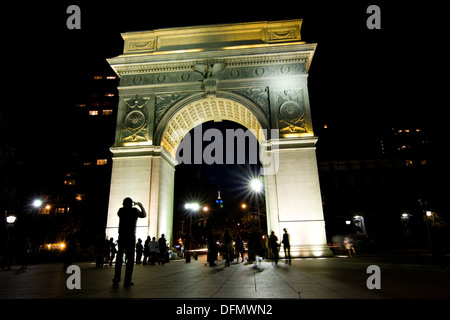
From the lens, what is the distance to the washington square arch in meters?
17.0

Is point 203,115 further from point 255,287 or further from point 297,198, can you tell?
point 255,287

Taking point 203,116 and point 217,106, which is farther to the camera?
point 203,116

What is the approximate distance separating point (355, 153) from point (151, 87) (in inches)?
1591

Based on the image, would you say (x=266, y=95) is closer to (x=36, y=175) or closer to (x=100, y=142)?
(x=36, y=175)

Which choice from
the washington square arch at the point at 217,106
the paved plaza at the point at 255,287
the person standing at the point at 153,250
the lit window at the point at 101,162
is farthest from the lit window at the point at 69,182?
the paved plaza at the point at 255,287

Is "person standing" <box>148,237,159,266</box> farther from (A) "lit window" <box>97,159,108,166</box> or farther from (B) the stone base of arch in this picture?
(A) "lit window" <box>97,159,108,166</box>

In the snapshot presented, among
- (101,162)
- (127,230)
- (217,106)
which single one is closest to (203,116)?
(217,106)

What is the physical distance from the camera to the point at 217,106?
2141 cm

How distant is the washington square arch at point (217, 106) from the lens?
1705 centimetres

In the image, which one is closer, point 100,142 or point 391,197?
point 391,197

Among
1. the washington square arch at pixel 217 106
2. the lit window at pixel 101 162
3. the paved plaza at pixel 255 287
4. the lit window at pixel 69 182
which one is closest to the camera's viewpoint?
the paved plaza at pixel 255 287

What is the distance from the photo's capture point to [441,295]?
3836 millimetres

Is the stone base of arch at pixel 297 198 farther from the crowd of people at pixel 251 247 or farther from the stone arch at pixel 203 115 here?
the stone arch at pixel 203 115
